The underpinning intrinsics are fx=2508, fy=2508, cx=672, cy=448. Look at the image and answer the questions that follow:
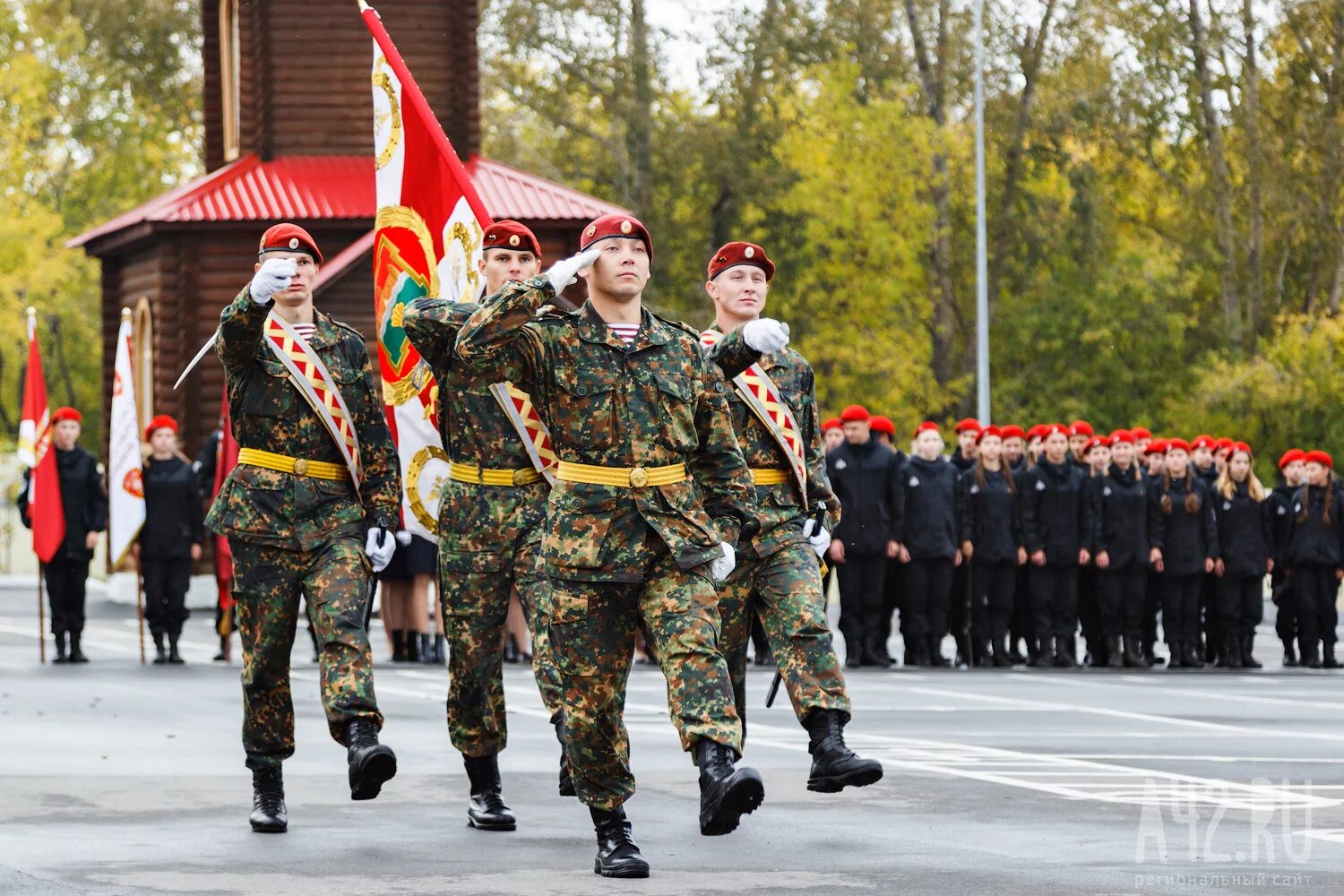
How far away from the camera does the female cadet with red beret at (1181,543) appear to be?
20469 millimetres

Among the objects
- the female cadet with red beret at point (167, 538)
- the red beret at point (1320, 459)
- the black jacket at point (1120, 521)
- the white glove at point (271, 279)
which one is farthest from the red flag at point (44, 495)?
the white glove at point (271, 279)

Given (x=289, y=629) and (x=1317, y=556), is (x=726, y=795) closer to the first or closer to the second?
(x=289, y=629)

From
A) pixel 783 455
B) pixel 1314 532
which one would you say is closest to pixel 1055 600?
pixel 1314 532

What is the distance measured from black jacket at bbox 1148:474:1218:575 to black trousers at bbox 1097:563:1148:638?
11.4 inches

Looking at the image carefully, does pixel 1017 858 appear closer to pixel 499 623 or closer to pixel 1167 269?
pixel 499 623

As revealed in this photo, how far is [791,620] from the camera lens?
9117 mm

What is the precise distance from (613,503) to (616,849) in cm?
111

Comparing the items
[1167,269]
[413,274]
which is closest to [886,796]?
[413,274]

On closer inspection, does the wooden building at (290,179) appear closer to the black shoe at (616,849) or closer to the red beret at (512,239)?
the red beret at (512,239)

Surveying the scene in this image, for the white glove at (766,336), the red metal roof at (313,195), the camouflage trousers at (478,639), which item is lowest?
the camouflage trousers at (478,639)

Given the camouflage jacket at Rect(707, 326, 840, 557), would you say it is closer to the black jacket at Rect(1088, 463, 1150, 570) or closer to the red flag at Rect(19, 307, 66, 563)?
the black jacket at Rect(1088, 463, 1150, 570)

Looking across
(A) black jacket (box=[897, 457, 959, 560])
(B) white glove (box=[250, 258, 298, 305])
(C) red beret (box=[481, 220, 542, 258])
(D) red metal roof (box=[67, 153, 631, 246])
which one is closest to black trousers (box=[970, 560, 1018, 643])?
(A) black jacket (box=[897, 457, 959, 560])

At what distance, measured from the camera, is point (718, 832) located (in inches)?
292

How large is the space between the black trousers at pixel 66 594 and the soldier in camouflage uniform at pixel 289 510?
34.6ft
